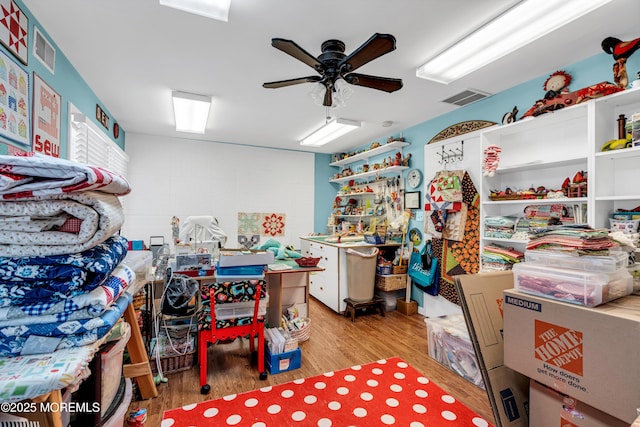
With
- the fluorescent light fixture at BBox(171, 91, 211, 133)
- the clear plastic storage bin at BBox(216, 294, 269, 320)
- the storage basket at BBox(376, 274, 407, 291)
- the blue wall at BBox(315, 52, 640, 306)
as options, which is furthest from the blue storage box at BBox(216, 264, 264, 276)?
the blue wall at BBox(315, 52, 640, 306)

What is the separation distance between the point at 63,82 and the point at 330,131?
2.88 meters

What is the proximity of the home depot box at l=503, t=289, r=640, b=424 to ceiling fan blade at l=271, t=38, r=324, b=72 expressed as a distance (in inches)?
69.3

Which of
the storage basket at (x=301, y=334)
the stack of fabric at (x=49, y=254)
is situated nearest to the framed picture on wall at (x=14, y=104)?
the stack of fabric at (x=49, y=254)

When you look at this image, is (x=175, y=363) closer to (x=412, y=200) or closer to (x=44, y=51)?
(x=44, y=51)

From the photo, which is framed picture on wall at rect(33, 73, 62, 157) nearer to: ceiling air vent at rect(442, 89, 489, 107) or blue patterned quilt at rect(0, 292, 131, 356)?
blue patterned quilt at rect(0, 292, 131, 356)

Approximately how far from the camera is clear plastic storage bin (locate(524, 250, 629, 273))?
125 centimetres

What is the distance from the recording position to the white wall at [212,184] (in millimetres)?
4641

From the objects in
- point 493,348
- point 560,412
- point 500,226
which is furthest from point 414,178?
point 560,412

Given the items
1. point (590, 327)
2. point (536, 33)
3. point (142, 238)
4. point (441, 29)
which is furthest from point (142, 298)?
point (536, 33)

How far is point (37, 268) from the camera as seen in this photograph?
32.6 inches

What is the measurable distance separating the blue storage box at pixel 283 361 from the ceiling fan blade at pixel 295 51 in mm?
A: 2202

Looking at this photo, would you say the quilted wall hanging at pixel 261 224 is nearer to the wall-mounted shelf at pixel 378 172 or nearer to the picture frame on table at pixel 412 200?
the wall-mounted shelf at pixel 378 172

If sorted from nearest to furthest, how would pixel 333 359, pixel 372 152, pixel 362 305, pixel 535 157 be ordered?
1. pixel 333 359
2. pixel 535 157
3. pixel 362 305
4. pixel 372 152

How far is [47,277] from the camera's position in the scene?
2.72ft
